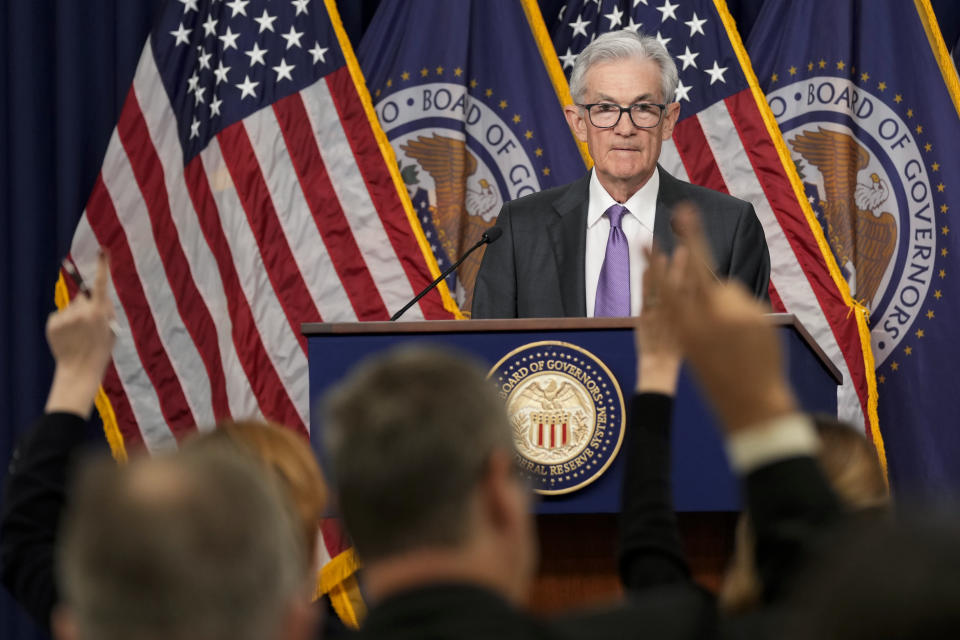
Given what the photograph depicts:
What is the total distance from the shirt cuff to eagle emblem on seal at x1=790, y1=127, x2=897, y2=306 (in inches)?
168

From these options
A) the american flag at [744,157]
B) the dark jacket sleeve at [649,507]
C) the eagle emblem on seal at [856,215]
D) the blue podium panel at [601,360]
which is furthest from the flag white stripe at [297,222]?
the dark jacket sleeve at [649,507]

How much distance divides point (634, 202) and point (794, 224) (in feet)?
5.00

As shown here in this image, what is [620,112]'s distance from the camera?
3.89 meters

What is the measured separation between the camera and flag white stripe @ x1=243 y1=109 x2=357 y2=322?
5172mm

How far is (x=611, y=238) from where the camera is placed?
12.0 ft

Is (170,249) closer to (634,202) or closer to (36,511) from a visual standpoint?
(634,202)

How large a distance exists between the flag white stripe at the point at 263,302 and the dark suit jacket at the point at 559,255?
1690 mm

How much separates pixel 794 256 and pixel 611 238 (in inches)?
66.0

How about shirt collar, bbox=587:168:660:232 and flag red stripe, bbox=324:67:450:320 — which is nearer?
shirt collar, bbox=587:168:660:232

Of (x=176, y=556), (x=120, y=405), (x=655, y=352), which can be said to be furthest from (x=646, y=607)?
(x=120, y=405)

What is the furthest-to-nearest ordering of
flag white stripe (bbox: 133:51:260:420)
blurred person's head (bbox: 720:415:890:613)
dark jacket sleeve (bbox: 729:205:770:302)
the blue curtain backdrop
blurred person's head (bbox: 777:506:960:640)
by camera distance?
the blue curtain backdrop < flag white stripe (bbox: 133:51:260:420) < dark jacket sleeve (bbox: 729:205:770:302) < blurred person's head (bbox: 720:415:890:613) < blurred person's head (bbox: 777:506:960:640)

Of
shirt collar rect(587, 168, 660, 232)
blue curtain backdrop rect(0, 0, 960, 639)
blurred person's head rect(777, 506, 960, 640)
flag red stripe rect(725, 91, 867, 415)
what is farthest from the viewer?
blue curtain backdrop rect(0, 0, 960, 639)

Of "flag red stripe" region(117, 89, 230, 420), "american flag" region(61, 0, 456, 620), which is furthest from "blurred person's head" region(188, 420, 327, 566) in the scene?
"flag red stripe" region(117, 89, 230, 420)

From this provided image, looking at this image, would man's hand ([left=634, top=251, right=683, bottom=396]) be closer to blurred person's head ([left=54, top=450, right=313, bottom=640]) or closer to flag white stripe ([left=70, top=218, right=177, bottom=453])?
blurred person's head ([left=54, top=450, right=313, bottom=640])
